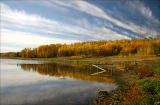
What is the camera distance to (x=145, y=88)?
1162 centimetres

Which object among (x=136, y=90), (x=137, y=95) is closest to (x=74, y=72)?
(x=136, y=90)

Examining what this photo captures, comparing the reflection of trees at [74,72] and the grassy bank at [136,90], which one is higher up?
the grassy bank at [136,90]

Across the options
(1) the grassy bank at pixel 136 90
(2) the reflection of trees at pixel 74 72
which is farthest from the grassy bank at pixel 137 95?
(2) the reflection of trees at pixel 74 72

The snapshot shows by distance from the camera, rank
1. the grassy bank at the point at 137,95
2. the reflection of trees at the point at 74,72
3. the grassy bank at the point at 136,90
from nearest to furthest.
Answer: the grassy bank at the point at 137,95
the grassy bank at the point at 136,90
the reflection of trees at the point at 74,72

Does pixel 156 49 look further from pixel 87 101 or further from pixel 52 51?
pixel 52 51

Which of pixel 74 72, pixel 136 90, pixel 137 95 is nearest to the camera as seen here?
pixel 137 95

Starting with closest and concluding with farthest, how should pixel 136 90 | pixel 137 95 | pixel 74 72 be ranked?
1. pixel 137 95
2. pixel 136 90
3. pixel 74 72

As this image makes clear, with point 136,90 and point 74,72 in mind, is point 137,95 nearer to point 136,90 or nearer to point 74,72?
point 136,90

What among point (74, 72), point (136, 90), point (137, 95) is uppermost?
point (137, 95)

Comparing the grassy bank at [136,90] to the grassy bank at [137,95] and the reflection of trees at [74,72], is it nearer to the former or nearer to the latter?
the grassy bank at [137,95]

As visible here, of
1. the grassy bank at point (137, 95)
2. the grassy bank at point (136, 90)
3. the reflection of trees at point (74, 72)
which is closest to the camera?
the grassy bank at point (137, 95)

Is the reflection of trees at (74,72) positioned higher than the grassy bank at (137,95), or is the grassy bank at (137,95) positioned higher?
the grassy bank at (137,95)

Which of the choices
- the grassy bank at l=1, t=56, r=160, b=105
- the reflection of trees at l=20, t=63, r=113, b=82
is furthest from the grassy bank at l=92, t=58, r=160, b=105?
the reflection of trees at l=20, t=63, r=113, b=82

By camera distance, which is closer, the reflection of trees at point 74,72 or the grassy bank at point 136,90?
the grassy bank at point 136,90
